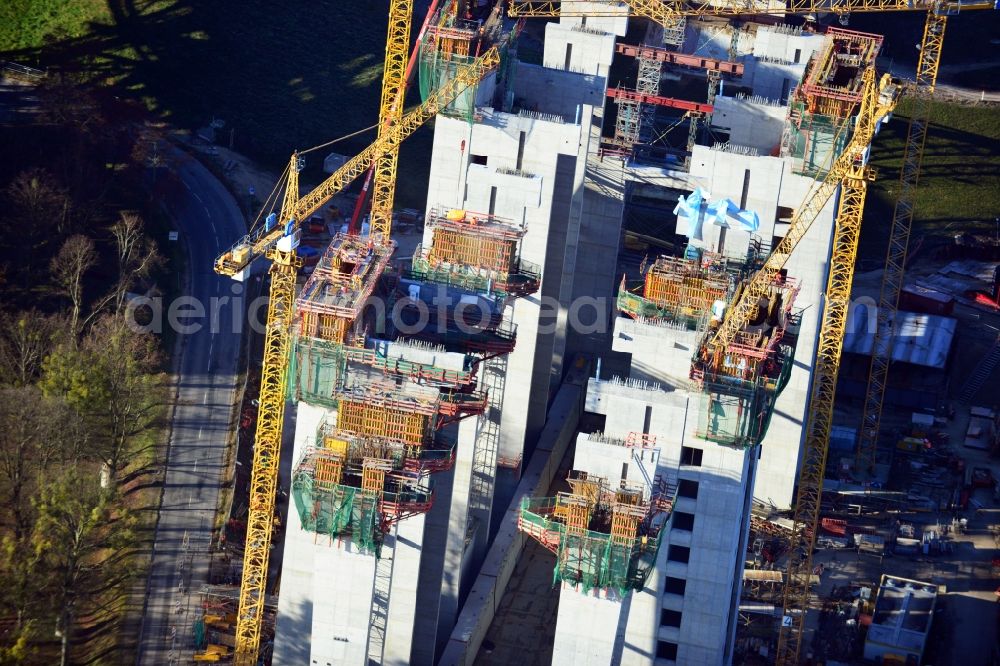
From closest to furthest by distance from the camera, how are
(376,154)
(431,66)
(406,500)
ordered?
(406,500) < (431,66) < (376,154)

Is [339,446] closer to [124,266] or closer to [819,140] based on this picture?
[819,140]

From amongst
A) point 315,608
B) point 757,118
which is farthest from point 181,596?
point 757,118

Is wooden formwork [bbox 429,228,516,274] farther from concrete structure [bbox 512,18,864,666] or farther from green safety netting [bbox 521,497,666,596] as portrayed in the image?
green safety netting [bbox 521,497,666,596]

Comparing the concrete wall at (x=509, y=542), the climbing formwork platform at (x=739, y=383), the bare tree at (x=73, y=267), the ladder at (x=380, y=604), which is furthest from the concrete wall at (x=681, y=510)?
the bare tree at (x=73, y=267)

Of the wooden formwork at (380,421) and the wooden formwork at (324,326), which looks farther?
the wooden formwork at (324,326)

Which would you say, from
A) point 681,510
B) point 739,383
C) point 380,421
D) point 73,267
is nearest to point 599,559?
point 681,510

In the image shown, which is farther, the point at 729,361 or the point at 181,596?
the point at 181,596

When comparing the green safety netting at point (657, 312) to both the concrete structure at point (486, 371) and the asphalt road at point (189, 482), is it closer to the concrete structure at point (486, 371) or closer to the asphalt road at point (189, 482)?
the concrete structure at point (486, 371)

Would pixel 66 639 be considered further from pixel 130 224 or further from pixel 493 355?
pixel 130 224
